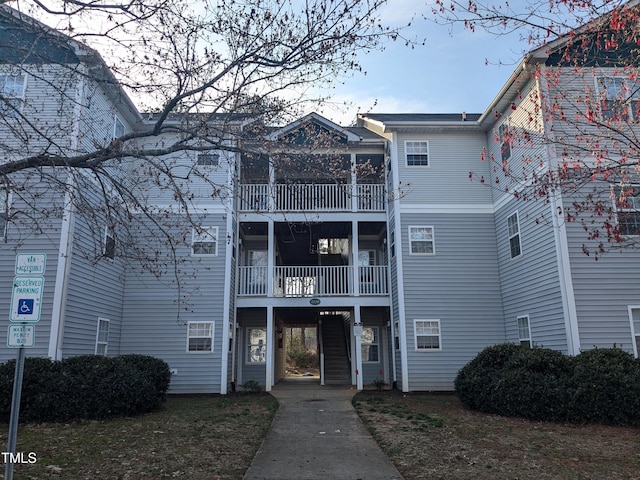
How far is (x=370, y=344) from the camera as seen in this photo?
17484 millimetres

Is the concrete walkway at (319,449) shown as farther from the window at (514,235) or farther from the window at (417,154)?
the window at (417,154)

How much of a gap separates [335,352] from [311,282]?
12.9 ft

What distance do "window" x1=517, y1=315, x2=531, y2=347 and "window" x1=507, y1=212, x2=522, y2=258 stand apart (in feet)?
5.85

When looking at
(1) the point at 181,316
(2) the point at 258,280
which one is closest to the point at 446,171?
(2) the point at 258,280

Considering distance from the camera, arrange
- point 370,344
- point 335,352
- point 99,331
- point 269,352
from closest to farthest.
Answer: point 99,331 < point 269,352 < point 370,344 < point 335,352

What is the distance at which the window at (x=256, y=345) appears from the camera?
1736cm

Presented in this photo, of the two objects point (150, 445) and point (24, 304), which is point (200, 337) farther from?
point (24, 304)

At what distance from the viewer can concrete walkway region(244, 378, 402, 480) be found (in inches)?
239

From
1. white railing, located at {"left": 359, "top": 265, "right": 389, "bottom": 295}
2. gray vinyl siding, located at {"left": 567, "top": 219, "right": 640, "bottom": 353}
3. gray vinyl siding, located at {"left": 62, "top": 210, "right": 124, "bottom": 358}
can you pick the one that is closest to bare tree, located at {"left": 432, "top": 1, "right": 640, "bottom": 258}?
gray vinyl siding, located at {"left": 567, "top": 219, "right": 640, "bottom": 353}

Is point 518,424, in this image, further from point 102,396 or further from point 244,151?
point 102,396

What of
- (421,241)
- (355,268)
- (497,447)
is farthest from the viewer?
(355,268)

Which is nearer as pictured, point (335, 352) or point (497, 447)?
point (497, 447)

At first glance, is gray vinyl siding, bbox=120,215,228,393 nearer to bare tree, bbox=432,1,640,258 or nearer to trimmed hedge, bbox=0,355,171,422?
trimmed hedge, bbox=0,355,171,422

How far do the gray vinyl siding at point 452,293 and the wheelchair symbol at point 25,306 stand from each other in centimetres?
1134
